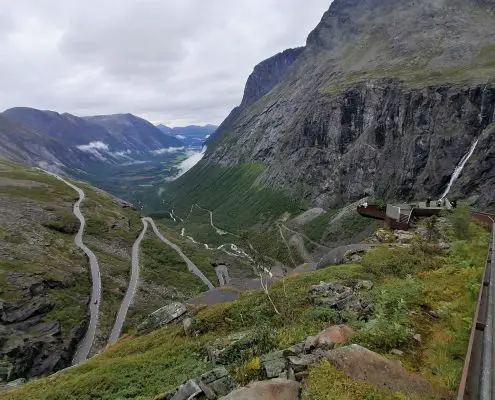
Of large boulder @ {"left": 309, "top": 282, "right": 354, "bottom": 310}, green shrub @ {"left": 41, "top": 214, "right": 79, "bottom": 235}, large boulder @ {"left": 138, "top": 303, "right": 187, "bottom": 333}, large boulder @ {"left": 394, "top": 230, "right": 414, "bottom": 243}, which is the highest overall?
large boulder @ {"left": 309, "top": 282, "right": 354, "bottom": 310}

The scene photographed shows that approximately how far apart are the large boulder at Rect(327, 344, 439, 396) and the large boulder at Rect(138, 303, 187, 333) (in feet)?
98.6

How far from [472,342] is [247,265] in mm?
164179

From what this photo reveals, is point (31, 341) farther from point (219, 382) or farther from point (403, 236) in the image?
point (219, 382)

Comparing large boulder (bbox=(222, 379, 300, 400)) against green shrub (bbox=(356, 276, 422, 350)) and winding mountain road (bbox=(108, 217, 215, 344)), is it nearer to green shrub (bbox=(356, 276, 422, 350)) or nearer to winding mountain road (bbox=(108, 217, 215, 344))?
green shrub (bbox=(356, 276, 422, 350))

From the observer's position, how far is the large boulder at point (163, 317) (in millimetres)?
44531

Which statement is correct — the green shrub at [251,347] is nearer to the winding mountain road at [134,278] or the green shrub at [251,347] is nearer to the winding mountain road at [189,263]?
the winding mountain road at [134,278]

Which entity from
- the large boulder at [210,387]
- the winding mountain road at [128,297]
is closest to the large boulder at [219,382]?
the large boulder at [210,387]

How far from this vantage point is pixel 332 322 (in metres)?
25.1

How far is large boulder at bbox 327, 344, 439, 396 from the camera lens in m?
15.4

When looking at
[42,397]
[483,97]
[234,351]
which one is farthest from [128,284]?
[483,97]

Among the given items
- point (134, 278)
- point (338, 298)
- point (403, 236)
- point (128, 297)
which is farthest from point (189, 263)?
point (338, 298)

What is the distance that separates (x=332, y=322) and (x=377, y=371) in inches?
349

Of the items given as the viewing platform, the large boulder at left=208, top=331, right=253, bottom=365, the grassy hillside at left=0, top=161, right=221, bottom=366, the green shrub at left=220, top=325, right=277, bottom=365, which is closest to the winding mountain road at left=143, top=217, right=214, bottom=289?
the grassy hillside at left=0, top=161, right=221, bottom=366

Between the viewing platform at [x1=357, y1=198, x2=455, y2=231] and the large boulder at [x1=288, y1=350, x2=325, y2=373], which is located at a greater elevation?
the large boulder at [x1=288, y1=350, x2=325, y2=373]
